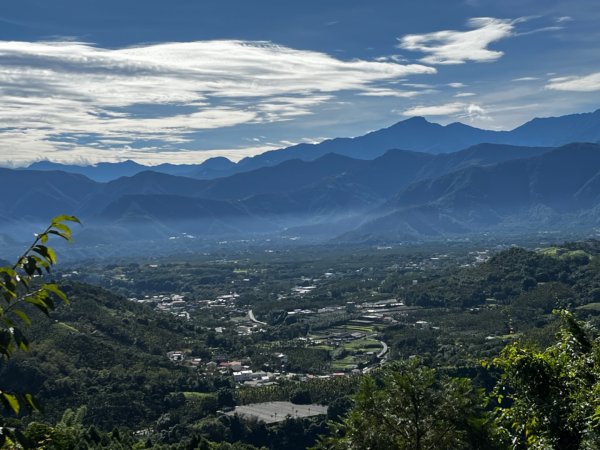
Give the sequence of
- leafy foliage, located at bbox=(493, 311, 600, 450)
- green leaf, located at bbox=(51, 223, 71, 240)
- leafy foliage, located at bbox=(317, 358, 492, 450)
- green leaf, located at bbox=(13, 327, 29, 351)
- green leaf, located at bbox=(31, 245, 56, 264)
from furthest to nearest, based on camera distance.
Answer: leafy foliage, located at bbox=(317, 358, 492, 450)
leafy foliage, located at bbox=(493, 311, 600, 450)
green leaf, located at bbox=(51, 223, 71, 240)
green leaf, located at bbox=(31, 245, 56, 264)
green leaf, located at bbox=(13, 327, 29, 351)

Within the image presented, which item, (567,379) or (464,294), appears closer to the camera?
(567,379)

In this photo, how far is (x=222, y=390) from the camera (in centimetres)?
8431

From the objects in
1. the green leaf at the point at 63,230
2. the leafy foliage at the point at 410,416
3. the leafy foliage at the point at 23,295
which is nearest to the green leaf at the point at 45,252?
the leafy foliage at the point at 23,295

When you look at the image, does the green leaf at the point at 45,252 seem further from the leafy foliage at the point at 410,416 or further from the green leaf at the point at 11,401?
the leafy foliage at the point at 410,416

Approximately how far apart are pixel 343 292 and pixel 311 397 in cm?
10412

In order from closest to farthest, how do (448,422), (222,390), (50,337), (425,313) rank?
1. (448,422)
2. (222,390)
3. (50,337)
4. (425,313)

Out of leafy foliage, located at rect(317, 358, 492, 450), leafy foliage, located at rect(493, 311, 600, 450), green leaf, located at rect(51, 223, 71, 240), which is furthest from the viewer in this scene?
leafy foliage, located at rect(317, 358, 492, 450)

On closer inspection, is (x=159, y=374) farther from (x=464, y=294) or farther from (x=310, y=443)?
(x=464, y=294)

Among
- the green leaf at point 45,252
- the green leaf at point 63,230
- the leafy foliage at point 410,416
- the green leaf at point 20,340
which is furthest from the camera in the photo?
the leafy foliage at point 410,416

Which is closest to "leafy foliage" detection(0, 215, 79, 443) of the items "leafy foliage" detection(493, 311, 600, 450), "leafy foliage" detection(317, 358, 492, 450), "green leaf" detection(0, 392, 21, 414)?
"green leaf" detection(0, 392, 21, 414)

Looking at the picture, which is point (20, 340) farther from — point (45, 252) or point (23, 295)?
point (45, 252)

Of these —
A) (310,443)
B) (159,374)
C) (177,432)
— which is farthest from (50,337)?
(310,443)

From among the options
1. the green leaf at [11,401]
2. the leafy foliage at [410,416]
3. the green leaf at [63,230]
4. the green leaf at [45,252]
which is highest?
the green leaf at [63,230]

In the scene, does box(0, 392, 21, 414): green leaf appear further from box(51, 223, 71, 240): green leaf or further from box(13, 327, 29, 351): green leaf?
box(51, 223, 71, 240): green leaf
